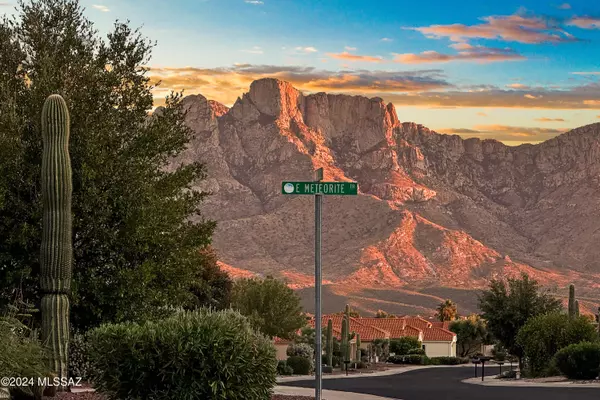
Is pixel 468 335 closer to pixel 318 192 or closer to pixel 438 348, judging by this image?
pixel 438 348

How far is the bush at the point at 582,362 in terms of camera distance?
34.7m

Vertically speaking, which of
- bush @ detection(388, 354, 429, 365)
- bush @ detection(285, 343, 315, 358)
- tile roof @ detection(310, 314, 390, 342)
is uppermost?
bush @ detection(285, 343, 315, 358)

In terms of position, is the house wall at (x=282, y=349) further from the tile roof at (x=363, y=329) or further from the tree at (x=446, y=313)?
the tree at (x=446, y=313)

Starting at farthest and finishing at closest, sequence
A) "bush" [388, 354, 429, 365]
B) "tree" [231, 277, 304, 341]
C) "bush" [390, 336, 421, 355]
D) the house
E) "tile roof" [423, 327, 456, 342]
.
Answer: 1. "tile roof" [423, 327, 456, 342]
2. the house
3. "bush" [390, 336, 421, 355]
4. "bush" [388, 354, 429, 365]
5. "tree" [231, 277, 304, 341]

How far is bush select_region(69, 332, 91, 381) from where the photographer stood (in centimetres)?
2616

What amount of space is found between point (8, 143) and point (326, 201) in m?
171

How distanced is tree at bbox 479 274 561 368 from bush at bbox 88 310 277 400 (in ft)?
123

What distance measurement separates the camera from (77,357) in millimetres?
27094

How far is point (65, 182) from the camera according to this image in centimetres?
2219

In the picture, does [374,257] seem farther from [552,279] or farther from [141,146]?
[141,146]

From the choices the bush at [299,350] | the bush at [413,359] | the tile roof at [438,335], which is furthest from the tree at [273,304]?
the tile roof at [438,335]

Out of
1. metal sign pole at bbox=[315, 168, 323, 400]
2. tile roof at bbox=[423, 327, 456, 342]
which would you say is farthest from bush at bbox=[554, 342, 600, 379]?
tile roof at bbox=[423, 327, 456, 342]

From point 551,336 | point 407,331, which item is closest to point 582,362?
point 551,336

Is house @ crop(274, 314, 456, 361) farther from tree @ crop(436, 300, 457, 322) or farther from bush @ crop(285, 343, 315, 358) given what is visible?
bush @ crop(285, 343, 315, 358)
